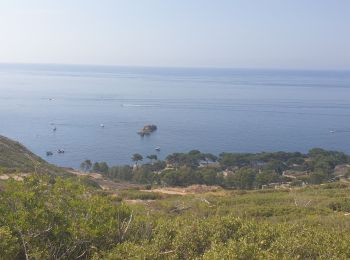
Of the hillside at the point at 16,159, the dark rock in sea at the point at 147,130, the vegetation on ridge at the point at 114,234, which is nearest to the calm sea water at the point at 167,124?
the dark rock in sea at the point at 147,130

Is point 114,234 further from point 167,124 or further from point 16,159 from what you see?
point 167,124

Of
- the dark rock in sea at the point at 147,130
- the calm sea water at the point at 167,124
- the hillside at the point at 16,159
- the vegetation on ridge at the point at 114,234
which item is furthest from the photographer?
the dark rock in sea at the point at 147,130

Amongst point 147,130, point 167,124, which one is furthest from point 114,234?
point 167,124

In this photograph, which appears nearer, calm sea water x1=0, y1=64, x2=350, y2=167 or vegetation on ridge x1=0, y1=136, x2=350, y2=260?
vegetation on ridge x1=0, y1=136, x2=350, y2=260

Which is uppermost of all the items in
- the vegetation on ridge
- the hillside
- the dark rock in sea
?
the vegetation on ridge

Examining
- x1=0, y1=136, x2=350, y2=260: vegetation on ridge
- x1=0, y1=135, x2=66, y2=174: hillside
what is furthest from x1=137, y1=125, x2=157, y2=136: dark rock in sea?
x1=0, y1=136, x2=350, y2=260: vegetation on ridge

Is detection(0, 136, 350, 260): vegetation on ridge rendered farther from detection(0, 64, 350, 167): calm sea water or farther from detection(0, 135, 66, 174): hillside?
detection(0, 64, 350, 167): calm sea water

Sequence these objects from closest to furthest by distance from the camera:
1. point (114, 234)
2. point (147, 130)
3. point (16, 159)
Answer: point (114, 234) < point (16, 159) < point (147, 130)

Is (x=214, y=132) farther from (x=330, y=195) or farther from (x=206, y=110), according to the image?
(x=330, y=195)

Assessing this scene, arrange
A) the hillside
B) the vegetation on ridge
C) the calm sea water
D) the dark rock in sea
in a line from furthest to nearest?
the dark rock in sea, the calm sea water, the hillside, the vegetation on ridge

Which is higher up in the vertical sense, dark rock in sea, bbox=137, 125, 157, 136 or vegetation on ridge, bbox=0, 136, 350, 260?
vegetation on ridge, bbox=0, 136, 350, 260

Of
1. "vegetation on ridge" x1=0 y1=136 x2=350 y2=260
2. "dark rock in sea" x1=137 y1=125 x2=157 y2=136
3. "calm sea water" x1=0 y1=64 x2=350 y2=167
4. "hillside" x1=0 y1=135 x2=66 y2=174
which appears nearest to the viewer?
"vegetation on ridge" x1=0 y1=136 x2=350 y2=260

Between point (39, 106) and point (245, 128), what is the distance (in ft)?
177

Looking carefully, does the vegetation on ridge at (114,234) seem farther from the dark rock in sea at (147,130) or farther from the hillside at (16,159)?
the dark rock in sea at (147,130)
